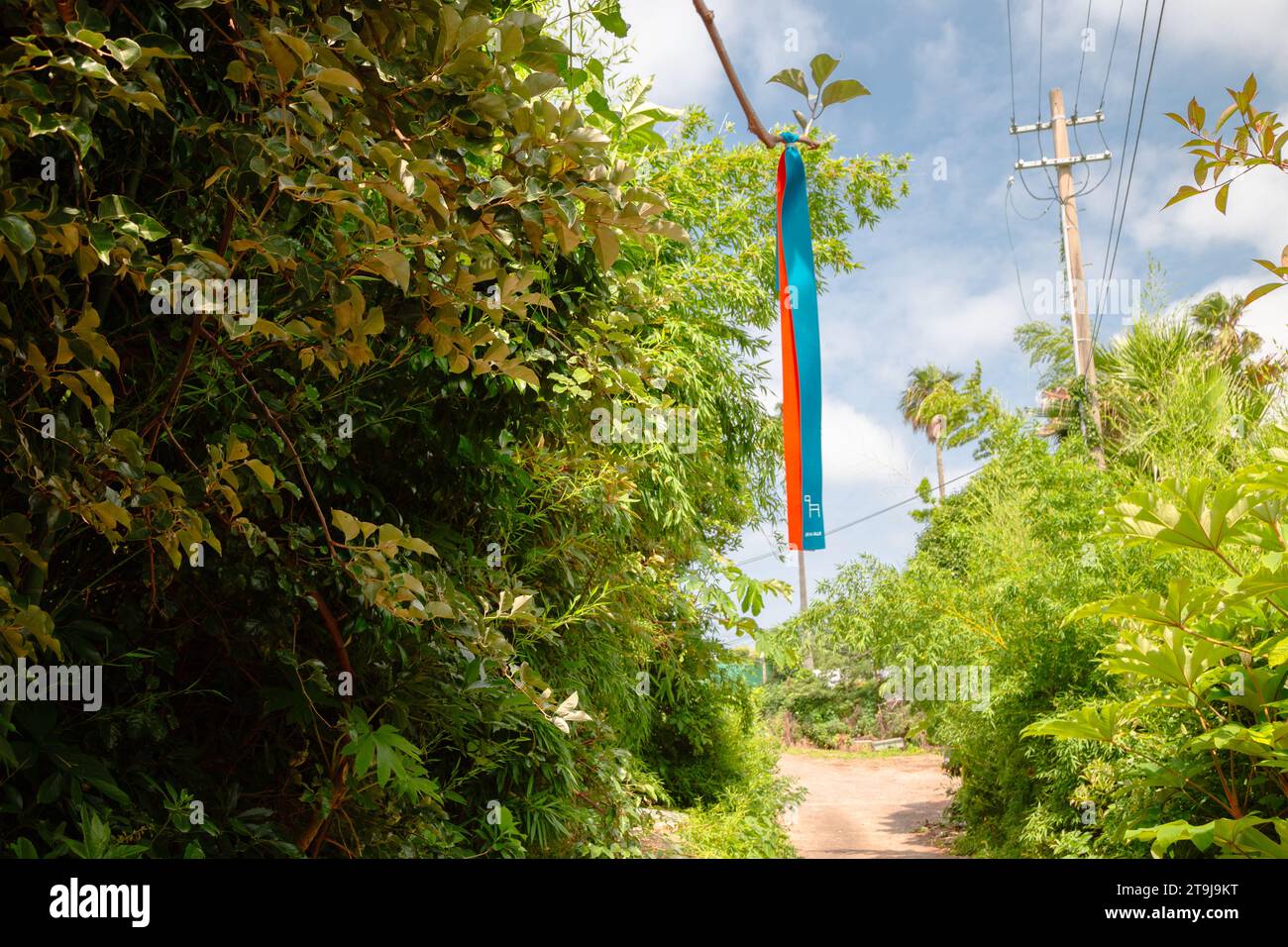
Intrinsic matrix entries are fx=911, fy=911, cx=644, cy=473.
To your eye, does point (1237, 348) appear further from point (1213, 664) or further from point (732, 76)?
point (732, 76)

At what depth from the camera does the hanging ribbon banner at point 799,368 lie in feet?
2.84

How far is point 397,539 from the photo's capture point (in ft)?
3.98

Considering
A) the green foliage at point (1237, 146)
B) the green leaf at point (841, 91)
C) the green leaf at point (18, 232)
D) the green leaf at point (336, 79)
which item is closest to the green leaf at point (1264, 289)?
the green foliage at point (1237, 146)

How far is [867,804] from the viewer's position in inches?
361

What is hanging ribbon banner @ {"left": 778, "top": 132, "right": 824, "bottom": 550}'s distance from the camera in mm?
866

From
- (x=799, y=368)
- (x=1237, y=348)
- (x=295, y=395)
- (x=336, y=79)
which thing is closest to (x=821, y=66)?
(x=799, y=368)

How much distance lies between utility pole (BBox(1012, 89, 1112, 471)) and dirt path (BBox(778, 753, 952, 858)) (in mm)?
3589

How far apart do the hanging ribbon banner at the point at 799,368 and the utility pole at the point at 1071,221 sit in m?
6.12

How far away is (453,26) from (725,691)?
4.43 m

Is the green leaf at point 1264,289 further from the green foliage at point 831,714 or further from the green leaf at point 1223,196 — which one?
the green foliage at point 831,714

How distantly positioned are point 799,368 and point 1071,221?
7.52m

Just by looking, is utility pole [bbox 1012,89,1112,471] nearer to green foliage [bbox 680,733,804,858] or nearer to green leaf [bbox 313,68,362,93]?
green foliage [bbox 680,733,804,858]
